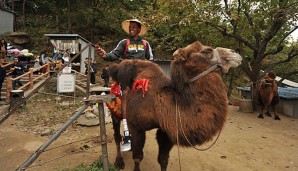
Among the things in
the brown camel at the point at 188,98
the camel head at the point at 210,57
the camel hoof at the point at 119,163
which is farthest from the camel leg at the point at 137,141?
the camel head at the point at 210,57

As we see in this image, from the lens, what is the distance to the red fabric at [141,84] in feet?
11.5

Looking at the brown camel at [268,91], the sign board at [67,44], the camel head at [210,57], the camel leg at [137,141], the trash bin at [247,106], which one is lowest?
the trash bin at [247,106]

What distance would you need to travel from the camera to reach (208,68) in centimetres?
318

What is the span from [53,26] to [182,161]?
77.8 ft

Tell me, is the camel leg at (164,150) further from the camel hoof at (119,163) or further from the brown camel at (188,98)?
the camel hoof at (119,163)

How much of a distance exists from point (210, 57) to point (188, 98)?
0.61 metres

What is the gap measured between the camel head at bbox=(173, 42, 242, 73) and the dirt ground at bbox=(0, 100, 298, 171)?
1.93 metres

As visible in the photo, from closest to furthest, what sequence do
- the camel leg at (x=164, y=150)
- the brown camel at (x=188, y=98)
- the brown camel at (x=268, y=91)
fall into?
the brown camel at (x=188, y=98) < the camel leg at (x=164, y=150) < the brown camel at (x=268, y=91)

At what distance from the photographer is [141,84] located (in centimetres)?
357

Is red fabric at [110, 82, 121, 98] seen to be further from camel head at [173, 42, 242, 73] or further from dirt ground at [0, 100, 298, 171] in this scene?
camel head at [173, 42, 242, 73]

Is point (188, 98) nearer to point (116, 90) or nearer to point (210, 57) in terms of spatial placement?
point (210, 57)

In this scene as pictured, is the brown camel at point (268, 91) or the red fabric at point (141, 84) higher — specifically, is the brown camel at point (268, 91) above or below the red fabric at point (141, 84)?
below

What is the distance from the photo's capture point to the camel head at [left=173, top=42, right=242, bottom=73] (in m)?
3.17

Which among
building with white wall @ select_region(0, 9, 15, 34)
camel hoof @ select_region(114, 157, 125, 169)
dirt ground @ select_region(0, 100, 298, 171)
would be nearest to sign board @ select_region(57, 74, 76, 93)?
dirt ground @ select_region(0, 100, 298, 171)
